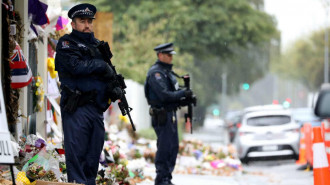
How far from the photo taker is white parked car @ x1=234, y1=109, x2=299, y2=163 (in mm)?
17850

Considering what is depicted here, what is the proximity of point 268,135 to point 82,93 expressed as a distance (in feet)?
40.0

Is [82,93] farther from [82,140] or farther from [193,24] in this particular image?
[193,24]

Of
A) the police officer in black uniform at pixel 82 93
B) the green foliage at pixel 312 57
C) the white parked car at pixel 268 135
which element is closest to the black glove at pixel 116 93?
the police officer in black uniform at pixel 82 93

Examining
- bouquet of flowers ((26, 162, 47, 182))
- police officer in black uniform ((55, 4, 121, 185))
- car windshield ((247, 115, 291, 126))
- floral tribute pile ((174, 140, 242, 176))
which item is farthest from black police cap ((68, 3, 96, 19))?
car windshield ((247, 115, 291, 126))

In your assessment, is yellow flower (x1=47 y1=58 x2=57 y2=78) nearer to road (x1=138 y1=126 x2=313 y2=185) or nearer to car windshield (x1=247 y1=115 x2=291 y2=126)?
road (x1=138 y1=126 x2=313 y2=185)

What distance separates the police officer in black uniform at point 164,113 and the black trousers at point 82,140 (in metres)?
2.64

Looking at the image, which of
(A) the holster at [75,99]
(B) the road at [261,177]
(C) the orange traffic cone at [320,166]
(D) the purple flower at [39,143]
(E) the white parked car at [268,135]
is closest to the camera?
(A) the holster at [75,99]

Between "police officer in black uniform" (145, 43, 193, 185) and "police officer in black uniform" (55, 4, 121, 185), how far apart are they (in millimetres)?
2572

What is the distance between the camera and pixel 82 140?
650 cm

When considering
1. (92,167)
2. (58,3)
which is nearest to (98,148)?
(92,167)

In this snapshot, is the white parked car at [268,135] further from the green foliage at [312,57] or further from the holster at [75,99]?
the green foliage at [312,57]

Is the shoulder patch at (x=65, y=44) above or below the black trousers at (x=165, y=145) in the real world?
above

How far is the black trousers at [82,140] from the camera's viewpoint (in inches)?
255

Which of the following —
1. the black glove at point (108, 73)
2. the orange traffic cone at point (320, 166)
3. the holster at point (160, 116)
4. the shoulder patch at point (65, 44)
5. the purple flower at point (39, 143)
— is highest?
the shoulder patch at point (65, 44)
